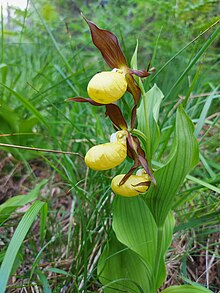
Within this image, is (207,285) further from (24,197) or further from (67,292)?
(24,197)

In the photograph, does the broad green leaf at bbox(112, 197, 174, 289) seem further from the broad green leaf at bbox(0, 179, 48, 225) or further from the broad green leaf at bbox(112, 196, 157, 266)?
the broad green leaf at bbox(0, 179, 48, 225)

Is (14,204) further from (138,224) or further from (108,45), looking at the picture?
(108,45)

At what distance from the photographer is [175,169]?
2.12 ft

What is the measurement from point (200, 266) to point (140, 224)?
26 cm

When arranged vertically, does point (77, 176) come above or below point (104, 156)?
below

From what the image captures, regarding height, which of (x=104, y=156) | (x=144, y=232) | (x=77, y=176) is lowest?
(x=144, y=232)

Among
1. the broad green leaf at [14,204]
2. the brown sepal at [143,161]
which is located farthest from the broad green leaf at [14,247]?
the brown sepal at [143,161]

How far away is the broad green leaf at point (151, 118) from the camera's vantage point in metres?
0.70

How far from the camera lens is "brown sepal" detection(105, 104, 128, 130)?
2.35 feet

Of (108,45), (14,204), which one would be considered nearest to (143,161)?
(108,45)

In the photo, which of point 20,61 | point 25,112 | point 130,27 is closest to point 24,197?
point 25,112

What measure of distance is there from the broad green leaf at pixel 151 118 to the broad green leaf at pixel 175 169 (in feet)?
0.22

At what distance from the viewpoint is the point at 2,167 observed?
124cm

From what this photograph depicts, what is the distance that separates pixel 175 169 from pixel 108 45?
0.96 ft
